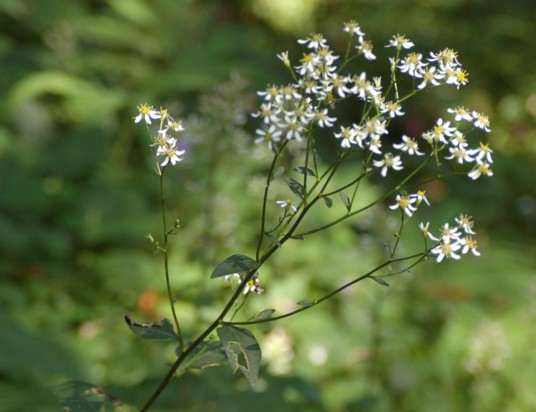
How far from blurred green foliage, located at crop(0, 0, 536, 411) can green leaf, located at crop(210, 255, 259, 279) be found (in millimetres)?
922

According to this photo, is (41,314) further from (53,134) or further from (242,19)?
(242,19)

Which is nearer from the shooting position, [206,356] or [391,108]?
[391,108]

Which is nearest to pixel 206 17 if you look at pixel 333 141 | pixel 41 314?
pixel 333 141

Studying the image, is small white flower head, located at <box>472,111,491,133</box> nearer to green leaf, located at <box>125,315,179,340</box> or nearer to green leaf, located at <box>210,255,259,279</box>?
green leaf, located at <box>210,255,259,279</box>

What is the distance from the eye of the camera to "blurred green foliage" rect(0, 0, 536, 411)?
244cm

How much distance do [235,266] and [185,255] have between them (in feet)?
6.97

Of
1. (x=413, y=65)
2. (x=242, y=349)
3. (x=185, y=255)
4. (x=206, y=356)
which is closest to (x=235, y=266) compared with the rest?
(x=242, y=349)

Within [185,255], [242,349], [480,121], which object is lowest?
[242,349]

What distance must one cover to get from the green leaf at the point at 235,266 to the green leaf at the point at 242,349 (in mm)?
101

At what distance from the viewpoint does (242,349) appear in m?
1.21

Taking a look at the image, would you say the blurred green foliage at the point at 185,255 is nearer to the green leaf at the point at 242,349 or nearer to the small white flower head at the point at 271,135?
the green leaf at the point at 242,349

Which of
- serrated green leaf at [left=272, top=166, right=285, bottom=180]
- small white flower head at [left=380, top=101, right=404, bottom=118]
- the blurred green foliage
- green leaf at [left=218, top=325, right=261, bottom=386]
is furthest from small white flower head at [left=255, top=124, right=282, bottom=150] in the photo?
the blurred green foliage

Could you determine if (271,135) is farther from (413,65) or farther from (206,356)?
(206,356)

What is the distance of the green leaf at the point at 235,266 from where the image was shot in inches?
46.5
